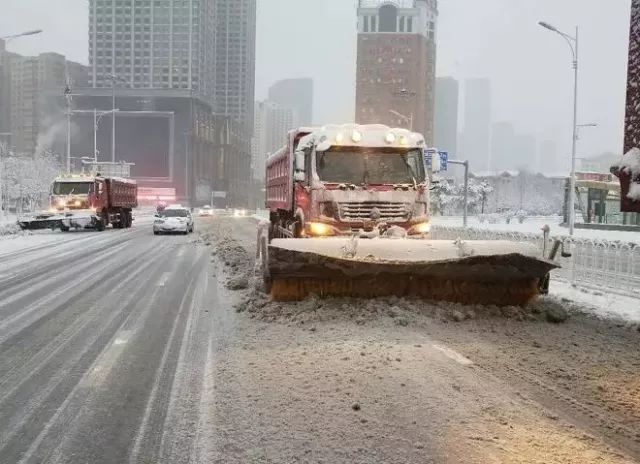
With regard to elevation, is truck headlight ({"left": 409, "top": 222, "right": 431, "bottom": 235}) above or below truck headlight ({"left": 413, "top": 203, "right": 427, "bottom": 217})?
below

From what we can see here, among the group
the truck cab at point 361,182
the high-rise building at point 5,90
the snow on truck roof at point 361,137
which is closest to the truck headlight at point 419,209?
the truck cab at point 361,182

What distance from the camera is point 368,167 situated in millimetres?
12281

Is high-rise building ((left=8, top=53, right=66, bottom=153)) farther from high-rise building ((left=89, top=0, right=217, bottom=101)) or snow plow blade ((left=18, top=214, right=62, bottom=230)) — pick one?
snow plow blade ((left=18, top=214, right=62, bottom=230))

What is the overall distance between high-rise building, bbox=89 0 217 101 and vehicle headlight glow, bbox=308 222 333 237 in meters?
156

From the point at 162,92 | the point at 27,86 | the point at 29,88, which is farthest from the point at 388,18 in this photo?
the point at 27,86

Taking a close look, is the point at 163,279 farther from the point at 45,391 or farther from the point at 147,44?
the point at 147,44

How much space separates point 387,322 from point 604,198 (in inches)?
2062

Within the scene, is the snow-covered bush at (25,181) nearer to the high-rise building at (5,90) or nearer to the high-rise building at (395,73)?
the high-rise building at (395,73)

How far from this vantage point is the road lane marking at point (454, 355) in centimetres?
668

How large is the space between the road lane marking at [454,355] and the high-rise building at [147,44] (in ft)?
528

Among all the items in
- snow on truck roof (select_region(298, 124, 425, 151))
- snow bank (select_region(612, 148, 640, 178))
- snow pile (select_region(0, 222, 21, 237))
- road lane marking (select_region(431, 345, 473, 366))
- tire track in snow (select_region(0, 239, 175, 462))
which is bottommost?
snow pile (select_region(0, 222, 21, 237))

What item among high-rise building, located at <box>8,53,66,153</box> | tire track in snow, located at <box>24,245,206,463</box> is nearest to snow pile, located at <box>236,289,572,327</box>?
tire track in snow, located at <box>24,245,206,463</box>

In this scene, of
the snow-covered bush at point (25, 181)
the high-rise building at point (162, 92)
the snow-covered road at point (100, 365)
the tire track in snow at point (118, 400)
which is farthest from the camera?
the high-rise building at point (162, 92)

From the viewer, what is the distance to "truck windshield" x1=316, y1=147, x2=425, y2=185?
479 inches
